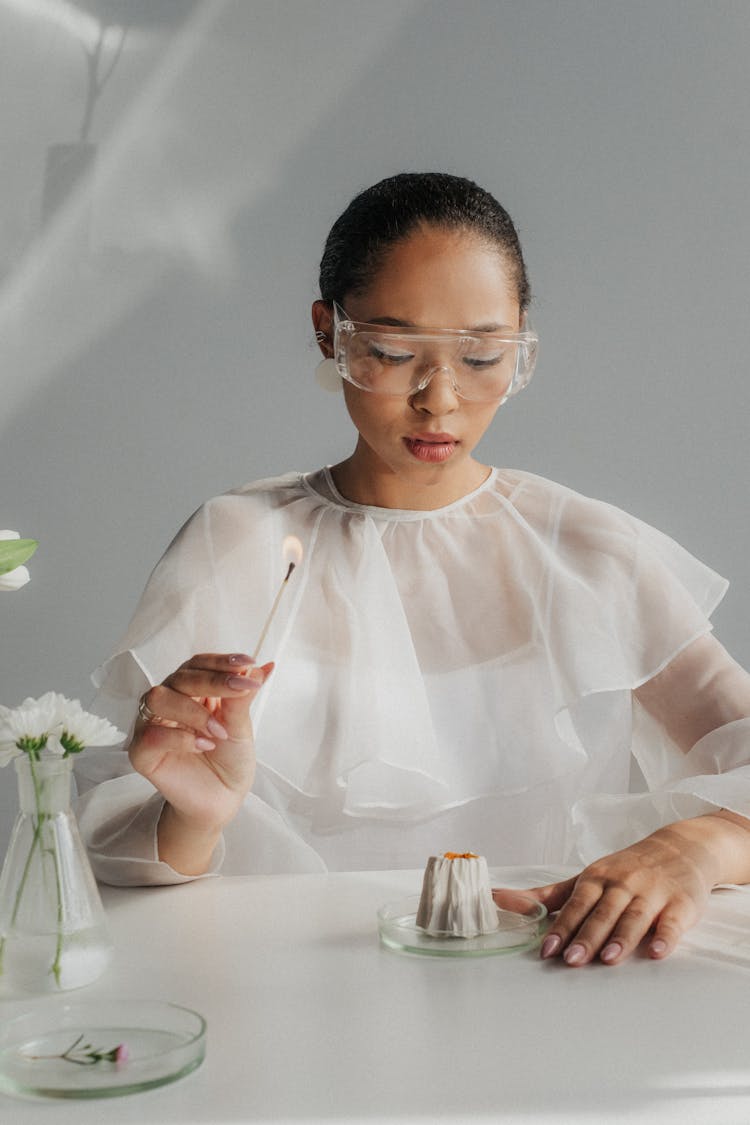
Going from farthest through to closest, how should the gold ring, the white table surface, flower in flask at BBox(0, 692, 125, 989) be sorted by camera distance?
1. the gold ring
2. flower in flask at BBox(0, 692, 125, 989)
3. the white table surface

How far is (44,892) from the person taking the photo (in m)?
0.90

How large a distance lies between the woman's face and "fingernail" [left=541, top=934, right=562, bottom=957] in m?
0.73

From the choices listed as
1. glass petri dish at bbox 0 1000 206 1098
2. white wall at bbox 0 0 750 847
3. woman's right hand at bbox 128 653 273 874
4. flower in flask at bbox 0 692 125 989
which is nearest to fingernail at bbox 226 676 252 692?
woman's right hand at bbox 128 653 273 874

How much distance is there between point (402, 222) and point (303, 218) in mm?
1210

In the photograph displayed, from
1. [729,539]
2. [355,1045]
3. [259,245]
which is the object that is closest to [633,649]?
[355,1045]

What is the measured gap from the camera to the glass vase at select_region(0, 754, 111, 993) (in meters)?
0.90

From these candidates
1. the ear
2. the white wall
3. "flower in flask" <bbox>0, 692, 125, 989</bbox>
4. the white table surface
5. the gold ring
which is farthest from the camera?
the white wall

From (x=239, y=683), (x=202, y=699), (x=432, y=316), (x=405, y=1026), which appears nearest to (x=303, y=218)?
(x=432, y=316)

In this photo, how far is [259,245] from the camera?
111 inches

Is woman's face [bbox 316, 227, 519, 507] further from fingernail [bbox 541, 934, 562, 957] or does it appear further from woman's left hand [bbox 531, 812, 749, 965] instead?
fingernail [bbox 541, 934, 562, 957]

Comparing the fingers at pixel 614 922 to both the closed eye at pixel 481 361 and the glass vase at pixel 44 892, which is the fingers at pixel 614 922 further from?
the closed eye at pixel 481 361

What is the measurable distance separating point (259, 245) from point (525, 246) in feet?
1.80

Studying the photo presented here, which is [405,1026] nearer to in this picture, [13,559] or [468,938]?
[468,938]

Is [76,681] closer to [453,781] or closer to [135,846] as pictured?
[453,781]
